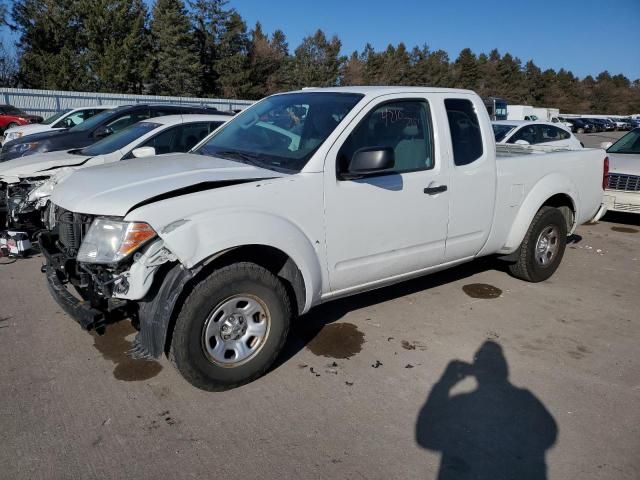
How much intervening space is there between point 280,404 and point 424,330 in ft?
5.30

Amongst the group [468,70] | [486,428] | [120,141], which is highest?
[468,70]

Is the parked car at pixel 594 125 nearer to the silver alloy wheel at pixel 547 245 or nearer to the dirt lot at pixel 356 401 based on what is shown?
A: the silver alloy wheel at pixel 547 245

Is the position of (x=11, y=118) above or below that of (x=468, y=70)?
below

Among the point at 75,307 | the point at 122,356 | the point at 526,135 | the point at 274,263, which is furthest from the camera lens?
the point at 526,135

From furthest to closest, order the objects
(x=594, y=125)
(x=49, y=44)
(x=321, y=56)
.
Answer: (x=321, y=56) → (x=594, y=125) → (x=49, y=44)

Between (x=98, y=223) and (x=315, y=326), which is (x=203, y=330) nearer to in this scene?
(x=98, y=223)

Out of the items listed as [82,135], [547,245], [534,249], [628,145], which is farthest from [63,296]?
[628,145]

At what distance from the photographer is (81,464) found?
269 centimetres

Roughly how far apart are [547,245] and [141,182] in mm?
4293

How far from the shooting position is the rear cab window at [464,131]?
4414mm

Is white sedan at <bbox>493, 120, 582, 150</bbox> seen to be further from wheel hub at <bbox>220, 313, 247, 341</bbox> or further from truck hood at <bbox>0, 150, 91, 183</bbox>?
wheel hub at <bbox>220, 313, 247, 341</bbox>

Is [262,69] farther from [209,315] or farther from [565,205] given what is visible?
[209,315]

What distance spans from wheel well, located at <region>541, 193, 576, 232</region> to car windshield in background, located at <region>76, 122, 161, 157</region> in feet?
17.1

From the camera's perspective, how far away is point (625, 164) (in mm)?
8852
